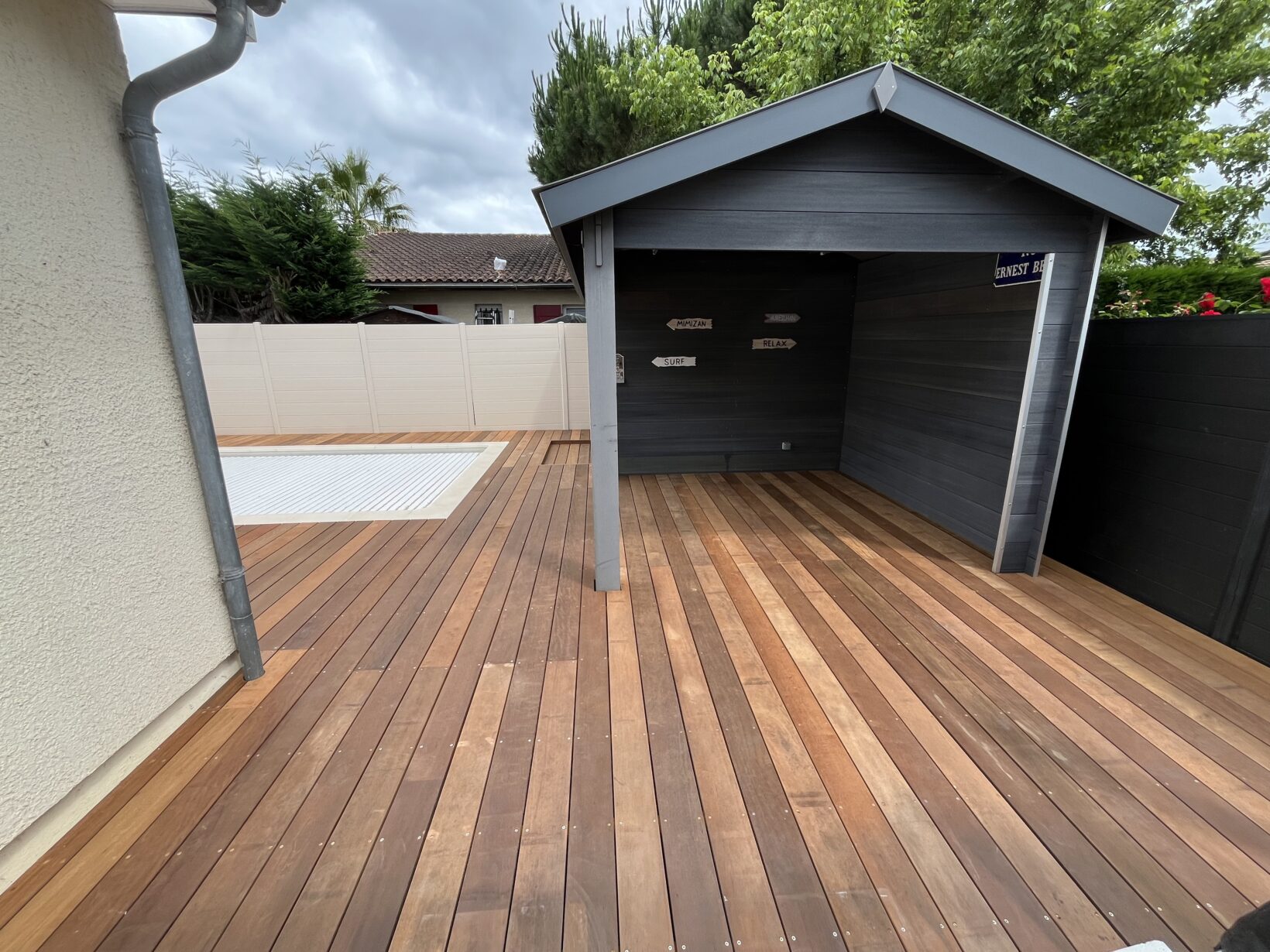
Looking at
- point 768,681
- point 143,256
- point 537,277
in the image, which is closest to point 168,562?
→ point 143,256

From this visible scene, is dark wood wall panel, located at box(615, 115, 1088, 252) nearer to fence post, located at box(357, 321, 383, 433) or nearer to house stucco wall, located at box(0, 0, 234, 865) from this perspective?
house stucco wall, located at box(0, 0, 234, 865)

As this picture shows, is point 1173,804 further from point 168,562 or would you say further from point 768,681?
point 168,562

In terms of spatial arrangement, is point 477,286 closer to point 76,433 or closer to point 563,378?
point 563,378

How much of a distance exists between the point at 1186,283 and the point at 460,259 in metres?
13.2

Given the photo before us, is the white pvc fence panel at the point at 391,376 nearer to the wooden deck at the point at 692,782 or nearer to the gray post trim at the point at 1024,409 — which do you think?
the wooden deck at the point at 692,782

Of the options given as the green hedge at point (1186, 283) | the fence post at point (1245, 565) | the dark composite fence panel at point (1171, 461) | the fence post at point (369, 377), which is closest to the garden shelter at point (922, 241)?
the dark composite fence panel at point (1171, 461)

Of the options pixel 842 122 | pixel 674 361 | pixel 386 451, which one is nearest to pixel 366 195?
pixel 386 451

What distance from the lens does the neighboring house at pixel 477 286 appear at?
11227 millimetres

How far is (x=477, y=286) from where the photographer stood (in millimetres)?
11289

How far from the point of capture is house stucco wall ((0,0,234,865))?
1.24 metres

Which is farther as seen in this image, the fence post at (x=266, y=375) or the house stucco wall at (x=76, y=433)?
the fence post at (x=266, y=375)

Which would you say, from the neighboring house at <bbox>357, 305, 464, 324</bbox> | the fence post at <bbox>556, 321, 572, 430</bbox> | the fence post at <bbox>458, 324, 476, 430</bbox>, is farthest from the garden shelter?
the neighboring house at <bbox>357, 305, 464, 324</bbox>

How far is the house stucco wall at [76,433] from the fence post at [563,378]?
564 cm

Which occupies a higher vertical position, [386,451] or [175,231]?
[175,231]
